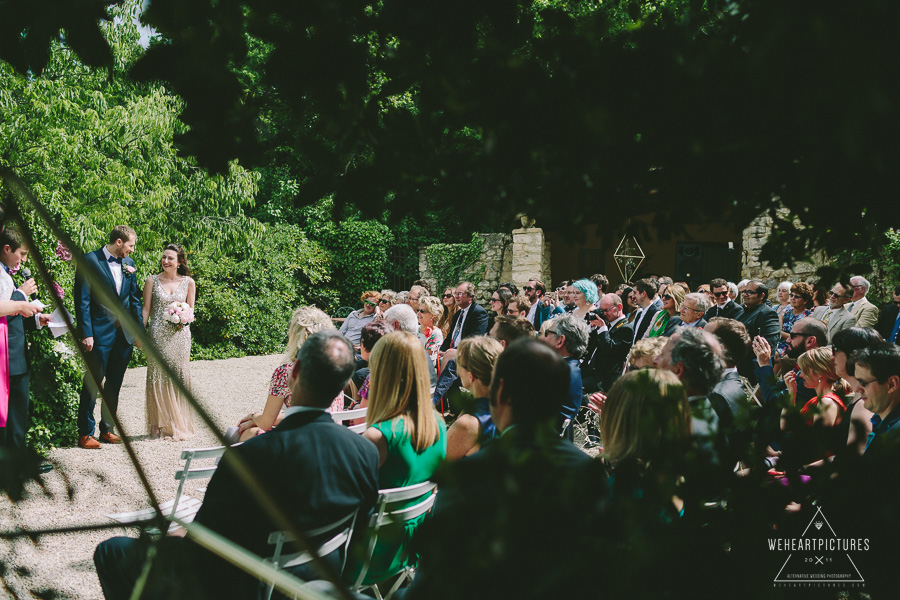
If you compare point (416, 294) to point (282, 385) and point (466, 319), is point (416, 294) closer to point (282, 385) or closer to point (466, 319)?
point (466, 319)

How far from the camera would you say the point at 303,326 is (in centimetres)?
476

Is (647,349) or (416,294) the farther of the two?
(416,294)

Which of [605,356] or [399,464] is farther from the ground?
[399,464]

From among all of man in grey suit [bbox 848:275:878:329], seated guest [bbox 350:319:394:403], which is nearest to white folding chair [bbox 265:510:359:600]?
seated guest [bbox 350:319:394:403]

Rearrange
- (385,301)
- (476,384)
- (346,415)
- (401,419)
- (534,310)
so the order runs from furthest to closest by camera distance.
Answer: (534,310)
(385,301)
(346,415)
(476,384)
(401,419)

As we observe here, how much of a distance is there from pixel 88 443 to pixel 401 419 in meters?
4.20

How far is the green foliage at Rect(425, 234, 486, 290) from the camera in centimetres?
1794

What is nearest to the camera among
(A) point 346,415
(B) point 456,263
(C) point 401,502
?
(C) point 401,502

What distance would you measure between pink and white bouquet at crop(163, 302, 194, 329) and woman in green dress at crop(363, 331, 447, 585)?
3805 millimetres

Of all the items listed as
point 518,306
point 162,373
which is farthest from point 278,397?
point 518,306

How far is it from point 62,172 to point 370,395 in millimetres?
7833

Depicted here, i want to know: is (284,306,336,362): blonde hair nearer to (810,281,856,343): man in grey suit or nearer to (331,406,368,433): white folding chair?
(331,406,368,433): white folding chair

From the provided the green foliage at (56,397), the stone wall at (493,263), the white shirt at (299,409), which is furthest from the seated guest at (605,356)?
the stone wall at (493,263)

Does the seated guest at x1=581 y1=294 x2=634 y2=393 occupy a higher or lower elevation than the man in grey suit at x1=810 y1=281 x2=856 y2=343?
lower
